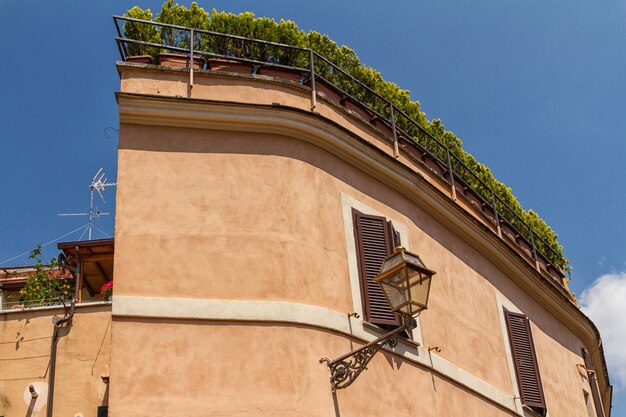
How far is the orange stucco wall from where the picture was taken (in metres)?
10.8

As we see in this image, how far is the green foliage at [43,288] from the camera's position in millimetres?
18550

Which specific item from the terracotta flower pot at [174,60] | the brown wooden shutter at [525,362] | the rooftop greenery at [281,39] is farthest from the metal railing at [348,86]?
the terracotta flower pot at [174,60]

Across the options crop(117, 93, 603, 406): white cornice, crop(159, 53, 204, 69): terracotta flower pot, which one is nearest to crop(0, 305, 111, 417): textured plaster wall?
crop(159, 53, 204, 69): terracotta flower pot

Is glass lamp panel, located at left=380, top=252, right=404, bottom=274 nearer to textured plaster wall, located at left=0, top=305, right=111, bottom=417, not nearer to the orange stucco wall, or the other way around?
the orange stucco wall

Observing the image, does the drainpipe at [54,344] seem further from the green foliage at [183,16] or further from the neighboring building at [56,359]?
the green foliage at [183,16]

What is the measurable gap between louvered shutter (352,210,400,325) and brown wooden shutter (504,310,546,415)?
13.2 feet

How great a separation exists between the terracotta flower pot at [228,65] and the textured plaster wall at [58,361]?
17.3 ft

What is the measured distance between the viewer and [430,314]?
13898 mm

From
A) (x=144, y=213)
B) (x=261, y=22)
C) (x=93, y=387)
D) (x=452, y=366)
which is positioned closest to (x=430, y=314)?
(x=452, y=366)

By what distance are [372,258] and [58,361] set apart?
639 cm

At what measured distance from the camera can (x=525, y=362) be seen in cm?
1625

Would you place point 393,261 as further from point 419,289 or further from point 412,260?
point 419,289

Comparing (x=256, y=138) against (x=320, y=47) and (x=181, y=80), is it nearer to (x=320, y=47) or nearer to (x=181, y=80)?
(x=181, y=80)

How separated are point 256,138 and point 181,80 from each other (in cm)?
124
